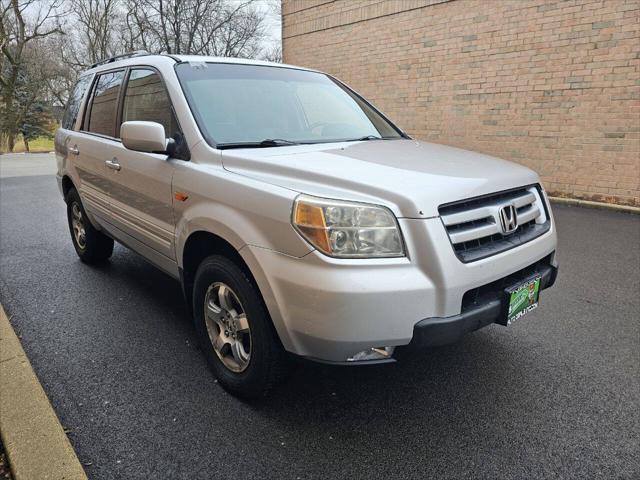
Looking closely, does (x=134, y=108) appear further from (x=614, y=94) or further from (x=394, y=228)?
(x=614, y=94)

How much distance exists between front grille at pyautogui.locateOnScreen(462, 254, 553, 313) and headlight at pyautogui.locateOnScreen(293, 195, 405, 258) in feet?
1.35

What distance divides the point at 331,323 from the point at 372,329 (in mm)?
167

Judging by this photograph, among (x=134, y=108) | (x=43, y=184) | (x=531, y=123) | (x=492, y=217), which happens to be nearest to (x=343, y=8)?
(x=531, y=123)

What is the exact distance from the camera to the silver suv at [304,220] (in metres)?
1.93

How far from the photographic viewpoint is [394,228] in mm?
1961

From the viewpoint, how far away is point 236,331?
2.41 m

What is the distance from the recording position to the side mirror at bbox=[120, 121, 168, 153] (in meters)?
2.56

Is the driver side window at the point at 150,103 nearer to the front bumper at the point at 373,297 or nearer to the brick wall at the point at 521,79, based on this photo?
the front bumper at the point at 373,297

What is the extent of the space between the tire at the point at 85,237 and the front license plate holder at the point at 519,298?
143 inches

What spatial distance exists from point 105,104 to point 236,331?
8.28 feet

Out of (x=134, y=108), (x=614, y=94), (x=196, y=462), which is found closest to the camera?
(x=196, y=462)

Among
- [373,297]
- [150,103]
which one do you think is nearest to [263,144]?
[150,103]

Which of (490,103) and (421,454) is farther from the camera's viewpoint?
(490,103)

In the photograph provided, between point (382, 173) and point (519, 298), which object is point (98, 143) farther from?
point (519, 298)
